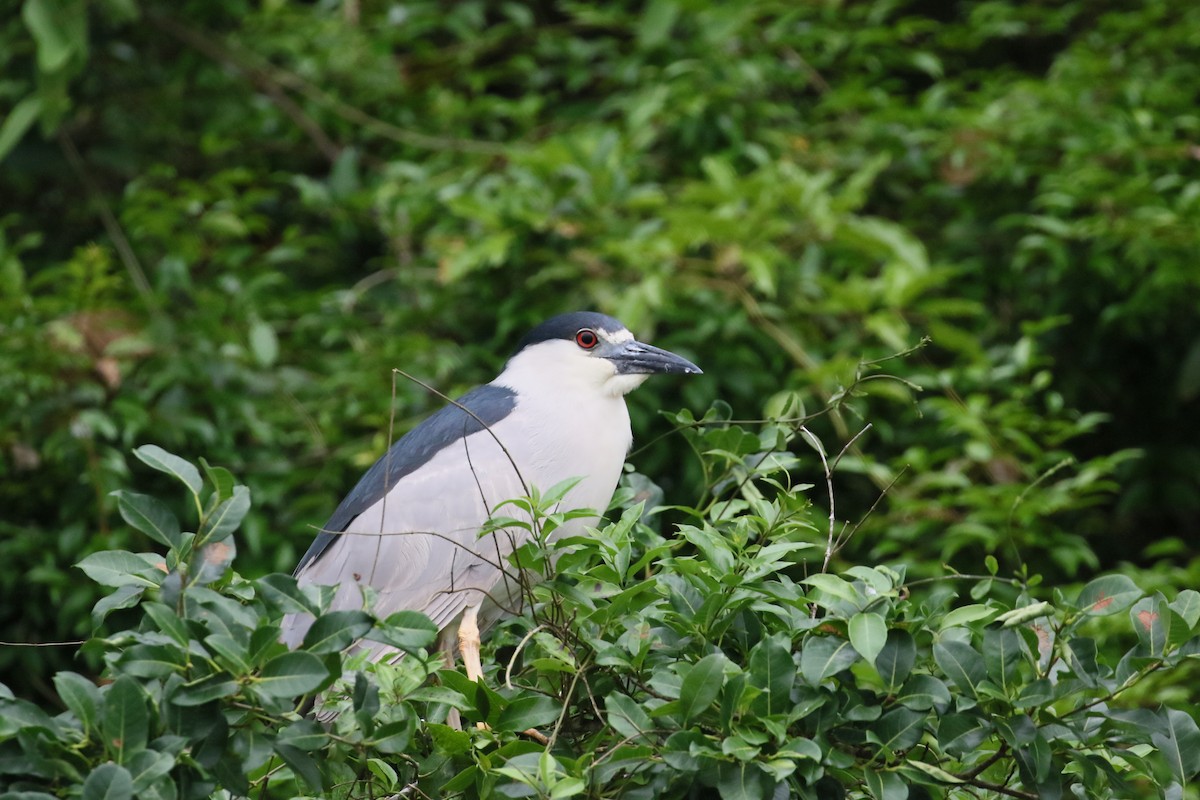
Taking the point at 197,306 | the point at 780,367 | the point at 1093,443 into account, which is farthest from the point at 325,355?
the point at 1093,443

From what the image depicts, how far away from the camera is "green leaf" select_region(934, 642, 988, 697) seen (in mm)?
1505

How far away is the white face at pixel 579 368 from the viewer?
2.64 meters

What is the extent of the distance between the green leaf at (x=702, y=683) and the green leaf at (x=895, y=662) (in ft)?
0.63

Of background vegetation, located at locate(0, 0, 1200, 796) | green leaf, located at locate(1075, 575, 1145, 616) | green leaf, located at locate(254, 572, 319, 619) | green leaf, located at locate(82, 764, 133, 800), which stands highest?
green leaf, located at locate(254, 572, 319, 619)

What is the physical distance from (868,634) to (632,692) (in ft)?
1.17

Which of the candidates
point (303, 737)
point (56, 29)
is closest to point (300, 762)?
point (303, 737)

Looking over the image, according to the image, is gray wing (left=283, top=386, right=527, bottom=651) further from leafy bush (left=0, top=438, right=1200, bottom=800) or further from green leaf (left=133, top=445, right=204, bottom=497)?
green leaf (left=133, top=445, right=204, bottom=497)

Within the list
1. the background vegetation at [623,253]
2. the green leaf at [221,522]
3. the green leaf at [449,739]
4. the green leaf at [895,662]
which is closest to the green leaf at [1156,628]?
the green leaf at [895,662]

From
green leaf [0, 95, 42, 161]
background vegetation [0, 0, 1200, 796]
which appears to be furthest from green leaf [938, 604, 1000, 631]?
green leaf [0, 95, 42, 161]

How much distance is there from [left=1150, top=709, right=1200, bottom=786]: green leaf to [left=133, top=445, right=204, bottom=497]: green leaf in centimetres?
110

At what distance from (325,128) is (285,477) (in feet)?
5.31

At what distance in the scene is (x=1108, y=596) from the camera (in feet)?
5.09

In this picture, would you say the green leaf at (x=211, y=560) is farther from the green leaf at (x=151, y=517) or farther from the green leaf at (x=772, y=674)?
the green leaf at (x=772, y=674)

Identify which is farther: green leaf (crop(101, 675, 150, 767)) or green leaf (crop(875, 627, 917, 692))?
green leaf (crop(875, 627, 917, 692))
